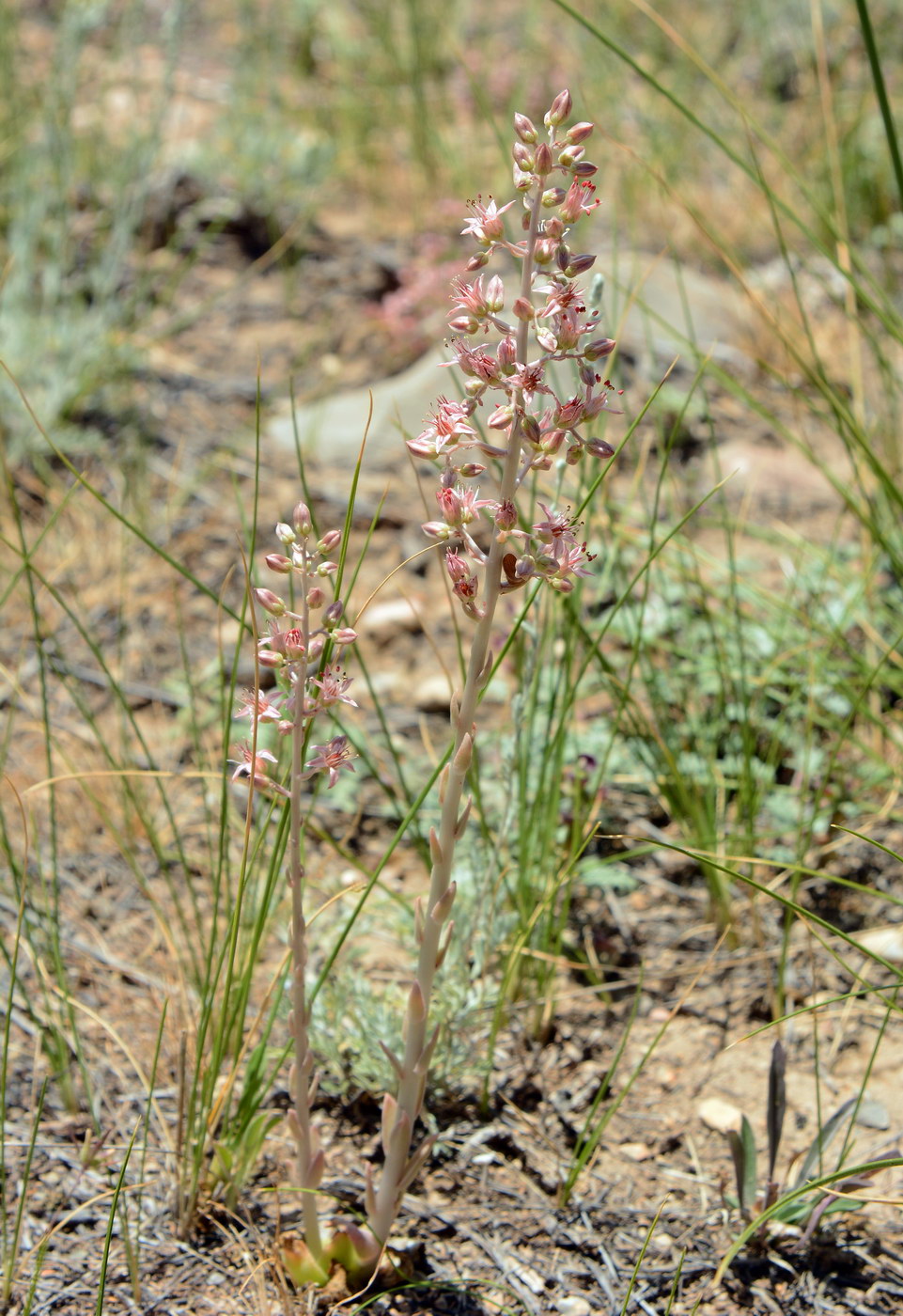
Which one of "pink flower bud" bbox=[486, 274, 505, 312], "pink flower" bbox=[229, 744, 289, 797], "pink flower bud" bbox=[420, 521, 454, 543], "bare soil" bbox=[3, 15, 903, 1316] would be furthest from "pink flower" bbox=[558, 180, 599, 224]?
"pink flower" bbox=[229, 744, 289, 797]

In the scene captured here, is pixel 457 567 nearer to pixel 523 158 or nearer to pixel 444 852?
pixel 444 852

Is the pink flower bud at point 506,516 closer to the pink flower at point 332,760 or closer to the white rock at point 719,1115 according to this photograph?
the pink flower at point 332,760

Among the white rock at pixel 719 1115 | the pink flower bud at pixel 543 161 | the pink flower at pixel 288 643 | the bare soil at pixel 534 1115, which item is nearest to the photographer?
A: the pink flower bud at pixel 543 161

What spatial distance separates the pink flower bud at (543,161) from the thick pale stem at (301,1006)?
1.72 feet

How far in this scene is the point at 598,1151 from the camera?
71.8 inches

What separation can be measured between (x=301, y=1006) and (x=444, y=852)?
0.92 ft

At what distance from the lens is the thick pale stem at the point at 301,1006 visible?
126cm

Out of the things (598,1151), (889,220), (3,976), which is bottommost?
(598,1151)

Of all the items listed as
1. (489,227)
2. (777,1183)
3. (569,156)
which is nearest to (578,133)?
(569,156)

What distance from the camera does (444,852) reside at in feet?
4.11

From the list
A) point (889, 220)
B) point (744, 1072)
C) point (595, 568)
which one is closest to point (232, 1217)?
point (744, 1072)

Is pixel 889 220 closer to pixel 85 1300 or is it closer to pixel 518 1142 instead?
pixel 518 1142

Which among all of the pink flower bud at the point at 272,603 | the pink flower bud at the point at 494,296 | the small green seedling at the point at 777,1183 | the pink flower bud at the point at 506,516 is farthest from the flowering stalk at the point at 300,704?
the small green seedling at the point at 777,1183

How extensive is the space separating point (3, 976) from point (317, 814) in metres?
0.77
